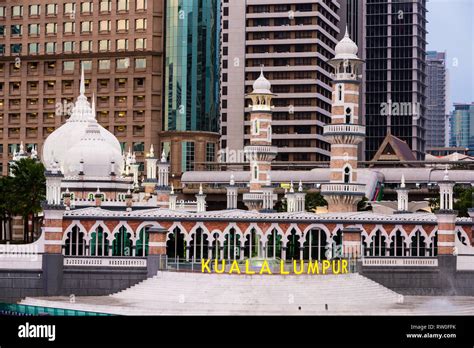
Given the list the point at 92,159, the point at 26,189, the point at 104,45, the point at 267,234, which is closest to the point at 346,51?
the point at 267,234

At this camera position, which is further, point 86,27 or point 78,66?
point 86,27

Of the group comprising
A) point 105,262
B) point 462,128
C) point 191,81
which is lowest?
point 105,262

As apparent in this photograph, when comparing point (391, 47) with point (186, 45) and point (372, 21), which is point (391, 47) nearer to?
point (372, 21)

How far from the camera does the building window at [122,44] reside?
13562cm

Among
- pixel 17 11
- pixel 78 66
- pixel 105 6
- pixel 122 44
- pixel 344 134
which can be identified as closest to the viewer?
pixel 344 134

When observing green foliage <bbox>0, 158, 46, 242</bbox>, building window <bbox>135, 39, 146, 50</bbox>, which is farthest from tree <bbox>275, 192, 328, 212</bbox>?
building window <bbox>135, 39, 146, 50</bbox>

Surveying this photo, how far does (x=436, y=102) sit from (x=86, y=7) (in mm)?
81622

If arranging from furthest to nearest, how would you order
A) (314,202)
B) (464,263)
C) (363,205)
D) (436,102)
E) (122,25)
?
(436,102) < (122,25) < (314,202) < (363,205) < (464,263)

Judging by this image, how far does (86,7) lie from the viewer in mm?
137500

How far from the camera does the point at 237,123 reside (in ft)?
482

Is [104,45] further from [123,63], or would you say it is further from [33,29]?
[33,29]
